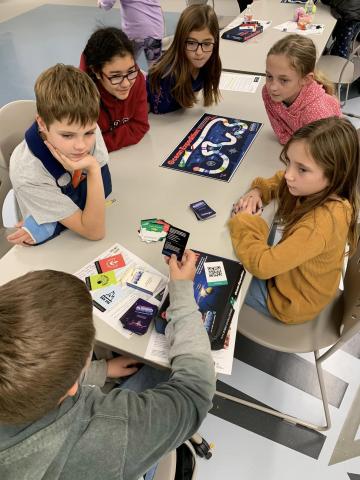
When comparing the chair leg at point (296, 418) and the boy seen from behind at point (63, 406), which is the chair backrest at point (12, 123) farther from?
the chair leg at point (296, 418)

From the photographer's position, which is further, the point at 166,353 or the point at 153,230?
the point at 153,230

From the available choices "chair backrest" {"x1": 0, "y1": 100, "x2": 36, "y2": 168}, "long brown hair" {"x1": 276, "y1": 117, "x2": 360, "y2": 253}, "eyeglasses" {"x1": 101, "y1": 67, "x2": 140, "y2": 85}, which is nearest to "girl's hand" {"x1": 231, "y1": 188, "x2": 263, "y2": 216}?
"long brown hair" {"x1": 276, "y1": 117, "x2": 360, "y2": 253}

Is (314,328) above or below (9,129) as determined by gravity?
below

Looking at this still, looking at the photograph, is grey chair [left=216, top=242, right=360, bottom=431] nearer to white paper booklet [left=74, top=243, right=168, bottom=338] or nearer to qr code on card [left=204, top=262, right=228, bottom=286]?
qr code on card [left=204, top=262, right=228, bottom=286]

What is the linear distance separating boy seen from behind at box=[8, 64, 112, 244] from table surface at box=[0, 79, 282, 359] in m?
0.08

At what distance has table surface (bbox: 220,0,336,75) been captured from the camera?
8.66ft

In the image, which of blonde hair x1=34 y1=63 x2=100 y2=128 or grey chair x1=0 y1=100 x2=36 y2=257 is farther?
grey chair x1=0 y1=100 x2=36 y2=257

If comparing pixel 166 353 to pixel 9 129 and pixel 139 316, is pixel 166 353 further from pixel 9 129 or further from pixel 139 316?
pixel 9 129

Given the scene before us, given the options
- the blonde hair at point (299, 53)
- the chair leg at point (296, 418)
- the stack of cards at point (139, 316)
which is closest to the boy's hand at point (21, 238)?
the stack of cards at point (139, 316)

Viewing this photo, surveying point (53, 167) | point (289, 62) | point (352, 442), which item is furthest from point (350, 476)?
point (289, 62)

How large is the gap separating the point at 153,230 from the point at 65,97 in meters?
0.55

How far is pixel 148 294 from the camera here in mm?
1206

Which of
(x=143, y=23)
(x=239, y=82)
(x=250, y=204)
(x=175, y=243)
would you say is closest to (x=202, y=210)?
(x=250, y=204)

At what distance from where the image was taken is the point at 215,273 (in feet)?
4.09
